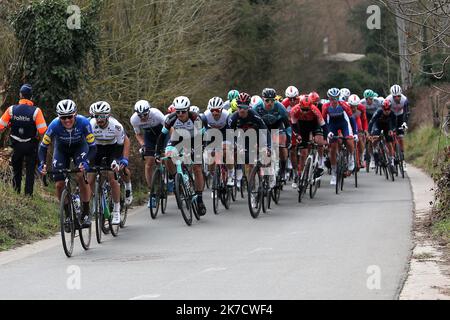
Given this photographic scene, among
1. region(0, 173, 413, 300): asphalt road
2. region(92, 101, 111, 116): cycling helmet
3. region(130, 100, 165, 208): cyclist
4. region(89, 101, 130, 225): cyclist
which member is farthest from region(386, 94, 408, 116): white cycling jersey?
region(92, 101, 111, 116): cycling helmet

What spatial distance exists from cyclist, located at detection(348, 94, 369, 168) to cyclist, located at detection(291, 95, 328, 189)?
441 centimetres

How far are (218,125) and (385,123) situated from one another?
6915 millimetres

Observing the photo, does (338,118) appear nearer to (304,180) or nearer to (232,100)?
(232,100)

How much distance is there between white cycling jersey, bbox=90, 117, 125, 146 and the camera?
13789 millimetres

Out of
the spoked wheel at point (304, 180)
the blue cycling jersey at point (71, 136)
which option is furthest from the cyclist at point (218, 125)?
the blue cycling jersey at point (71, 136)

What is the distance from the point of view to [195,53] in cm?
2830

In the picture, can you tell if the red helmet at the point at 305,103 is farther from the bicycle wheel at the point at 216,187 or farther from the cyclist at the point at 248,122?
the bicycle wheel at the point at 216,187

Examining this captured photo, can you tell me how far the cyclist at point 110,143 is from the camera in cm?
1351

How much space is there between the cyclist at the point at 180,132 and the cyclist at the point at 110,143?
4.00 feet

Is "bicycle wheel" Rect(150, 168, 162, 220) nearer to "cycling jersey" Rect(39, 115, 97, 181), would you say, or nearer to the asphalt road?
the asphalt road

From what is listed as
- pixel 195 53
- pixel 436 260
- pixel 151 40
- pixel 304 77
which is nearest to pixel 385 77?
pixel 304 77

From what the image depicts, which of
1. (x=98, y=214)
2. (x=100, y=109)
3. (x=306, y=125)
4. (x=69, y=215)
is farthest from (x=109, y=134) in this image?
(x=306, y=125)

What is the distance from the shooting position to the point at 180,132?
50.0ft

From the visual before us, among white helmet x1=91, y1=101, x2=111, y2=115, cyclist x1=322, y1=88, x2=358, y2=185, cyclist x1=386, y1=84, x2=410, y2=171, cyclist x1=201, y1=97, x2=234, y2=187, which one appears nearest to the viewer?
white helmet x1=91, y1=101, x2=111, y2=115
